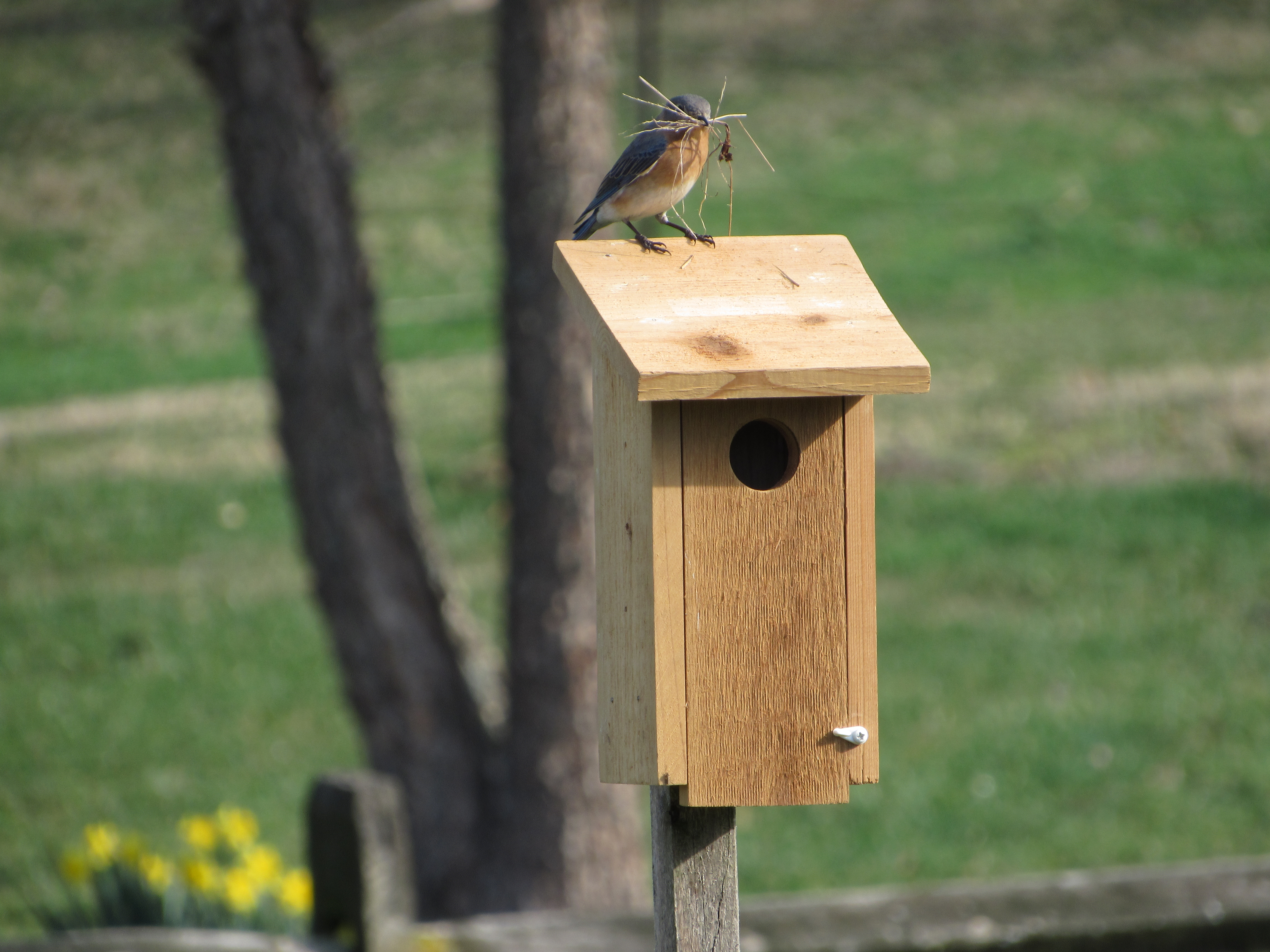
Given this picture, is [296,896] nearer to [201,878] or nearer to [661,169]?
[201,878]

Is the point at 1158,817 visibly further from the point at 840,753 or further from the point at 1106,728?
the point at 840,753

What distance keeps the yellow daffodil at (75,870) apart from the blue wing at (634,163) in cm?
290

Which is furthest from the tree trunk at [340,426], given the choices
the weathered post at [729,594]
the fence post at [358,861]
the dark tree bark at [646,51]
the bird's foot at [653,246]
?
the weathered post at [729,594]

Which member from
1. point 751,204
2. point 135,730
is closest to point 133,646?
point 135,730

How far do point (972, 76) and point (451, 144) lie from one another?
778 centimetres

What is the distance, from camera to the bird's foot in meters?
2.17

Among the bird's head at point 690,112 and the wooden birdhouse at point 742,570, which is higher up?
the bird's head at point 690,112

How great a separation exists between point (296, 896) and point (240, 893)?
0.77ft

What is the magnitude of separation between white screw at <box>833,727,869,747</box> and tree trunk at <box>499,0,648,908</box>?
2.48 m

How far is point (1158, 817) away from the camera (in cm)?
575

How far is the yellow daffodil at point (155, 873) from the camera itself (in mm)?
4129

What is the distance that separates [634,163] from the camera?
227cm

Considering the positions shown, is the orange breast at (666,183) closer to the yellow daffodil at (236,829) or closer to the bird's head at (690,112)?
the bird's head at (690,112)

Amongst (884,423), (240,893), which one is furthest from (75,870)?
(884,423)
